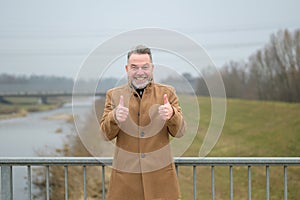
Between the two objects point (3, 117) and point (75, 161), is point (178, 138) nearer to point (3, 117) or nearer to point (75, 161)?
point (75, 161)

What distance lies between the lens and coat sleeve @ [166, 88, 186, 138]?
254cm

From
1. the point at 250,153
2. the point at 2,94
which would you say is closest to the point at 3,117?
the point at 2,94

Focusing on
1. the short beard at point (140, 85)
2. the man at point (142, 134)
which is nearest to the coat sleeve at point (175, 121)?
the man at point (142, 134)

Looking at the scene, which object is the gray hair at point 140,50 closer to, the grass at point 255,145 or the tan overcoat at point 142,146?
the tan overcoat at point 142,146

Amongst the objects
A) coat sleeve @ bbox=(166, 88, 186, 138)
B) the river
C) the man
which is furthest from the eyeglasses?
the river

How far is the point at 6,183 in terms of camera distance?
3.58 m

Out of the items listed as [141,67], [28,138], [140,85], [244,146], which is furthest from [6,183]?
[244,146]

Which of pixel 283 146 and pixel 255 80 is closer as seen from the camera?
pixel 283 146

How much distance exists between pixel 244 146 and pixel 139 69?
24210mm

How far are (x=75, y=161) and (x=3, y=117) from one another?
76.5ft

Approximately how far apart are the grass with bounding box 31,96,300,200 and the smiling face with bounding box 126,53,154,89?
45 cm

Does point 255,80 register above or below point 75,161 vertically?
above

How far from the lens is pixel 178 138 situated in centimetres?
289

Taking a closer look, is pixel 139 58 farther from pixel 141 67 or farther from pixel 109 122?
pixel 109 122
